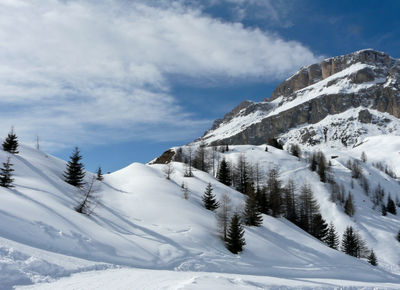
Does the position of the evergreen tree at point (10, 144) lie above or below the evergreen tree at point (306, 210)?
above

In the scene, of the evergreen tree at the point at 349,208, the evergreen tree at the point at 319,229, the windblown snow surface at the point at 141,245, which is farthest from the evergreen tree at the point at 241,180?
the evergreen tree at the point at 349,208

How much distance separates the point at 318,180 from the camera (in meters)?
88.4

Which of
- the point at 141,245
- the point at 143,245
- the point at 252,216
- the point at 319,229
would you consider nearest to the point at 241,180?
the point at 319,229

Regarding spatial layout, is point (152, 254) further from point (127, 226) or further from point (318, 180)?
point (318, 180)

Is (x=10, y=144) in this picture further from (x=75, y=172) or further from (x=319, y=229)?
(x=319, y=229)

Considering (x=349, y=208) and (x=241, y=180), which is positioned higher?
(x=241, y=180)

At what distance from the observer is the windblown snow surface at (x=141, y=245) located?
13922 millimetres

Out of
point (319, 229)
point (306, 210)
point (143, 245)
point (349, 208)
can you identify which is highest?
point (143, 245)

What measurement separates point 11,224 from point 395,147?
9416 inches

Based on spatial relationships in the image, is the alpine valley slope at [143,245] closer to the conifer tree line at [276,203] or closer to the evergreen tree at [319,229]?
the conifer tree line at [276,203]

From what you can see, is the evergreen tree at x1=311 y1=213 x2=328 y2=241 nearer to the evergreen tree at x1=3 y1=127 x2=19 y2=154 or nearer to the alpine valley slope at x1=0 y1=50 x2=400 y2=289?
the alpine valley slope at x1=0 y1=50 x2=400 y2=289

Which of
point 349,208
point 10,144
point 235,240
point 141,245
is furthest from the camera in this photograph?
point 349,208

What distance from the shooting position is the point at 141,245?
2378cm

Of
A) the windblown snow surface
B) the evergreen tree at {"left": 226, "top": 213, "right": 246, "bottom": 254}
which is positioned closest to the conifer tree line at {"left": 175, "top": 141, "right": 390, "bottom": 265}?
the evergreen tree at {"left": 226, "top": 213, "right": 246, "bottom": 254}
